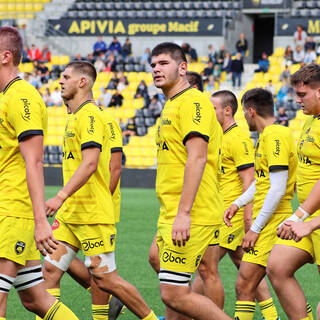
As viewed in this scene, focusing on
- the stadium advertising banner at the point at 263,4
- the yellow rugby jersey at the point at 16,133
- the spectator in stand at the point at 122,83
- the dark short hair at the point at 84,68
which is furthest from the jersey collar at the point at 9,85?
the stadium advertising banner at the point at 263,4

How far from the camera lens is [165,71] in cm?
525

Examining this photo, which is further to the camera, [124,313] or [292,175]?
[124,313]

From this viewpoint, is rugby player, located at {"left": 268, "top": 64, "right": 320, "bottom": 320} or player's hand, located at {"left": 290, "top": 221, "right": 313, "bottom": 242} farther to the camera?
rugby player, located at {"left": 268, "top": 64, "right": 320, "bottom": 320}

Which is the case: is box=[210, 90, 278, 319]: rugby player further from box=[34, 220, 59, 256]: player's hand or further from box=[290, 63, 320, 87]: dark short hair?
box=[34, 220, 59, 256]: player's hand

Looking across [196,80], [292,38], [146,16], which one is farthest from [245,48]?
[196,80]

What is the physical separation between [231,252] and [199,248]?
1.82 m

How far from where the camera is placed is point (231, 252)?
6852mm

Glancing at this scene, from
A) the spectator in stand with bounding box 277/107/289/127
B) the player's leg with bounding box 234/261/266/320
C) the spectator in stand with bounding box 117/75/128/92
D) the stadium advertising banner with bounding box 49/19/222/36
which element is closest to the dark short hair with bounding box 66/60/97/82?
the player's leg with bounding box 234/261/266/320

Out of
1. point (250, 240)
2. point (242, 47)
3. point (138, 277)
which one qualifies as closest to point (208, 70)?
point (242, 47)

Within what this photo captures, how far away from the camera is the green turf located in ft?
23.7

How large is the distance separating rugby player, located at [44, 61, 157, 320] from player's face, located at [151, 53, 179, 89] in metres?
0.77

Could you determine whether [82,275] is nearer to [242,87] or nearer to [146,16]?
[242,87]

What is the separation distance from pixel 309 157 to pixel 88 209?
173 centimetres

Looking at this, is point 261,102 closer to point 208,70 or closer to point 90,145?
point 90,145
